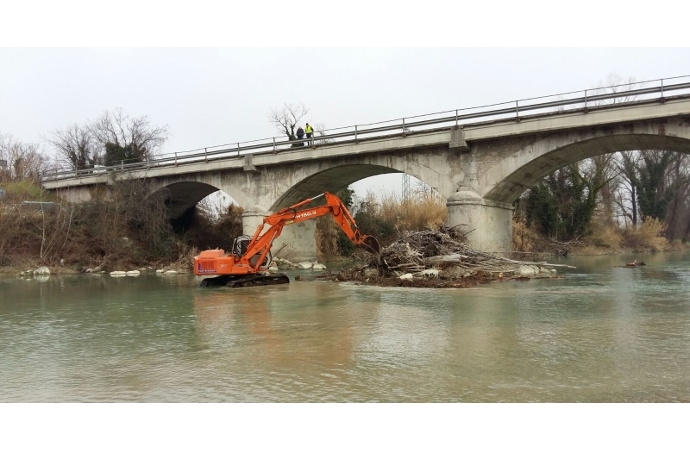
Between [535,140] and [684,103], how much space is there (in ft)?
16.4

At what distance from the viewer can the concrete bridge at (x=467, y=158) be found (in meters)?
18.8

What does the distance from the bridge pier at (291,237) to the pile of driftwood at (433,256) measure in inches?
471

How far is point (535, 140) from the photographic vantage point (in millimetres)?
20828

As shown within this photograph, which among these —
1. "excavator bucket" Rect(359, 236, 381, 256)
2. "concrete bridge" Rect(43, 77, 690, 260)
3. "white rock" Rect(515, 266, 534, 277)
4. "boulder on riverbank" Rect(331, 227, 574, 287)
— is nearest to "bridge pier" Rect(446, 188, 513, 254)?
"concrete bridge" Rect(43, 77, 690, 260)

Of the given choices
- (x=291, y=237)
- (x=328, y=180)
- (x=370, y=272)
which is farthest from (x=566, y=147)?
(x=291, y=237)

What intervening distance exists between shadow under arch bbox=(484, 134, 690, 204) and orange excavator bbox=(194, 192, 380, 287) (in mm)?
7268

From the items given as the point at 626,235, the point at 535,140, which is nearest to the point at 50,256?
the point at 535,140

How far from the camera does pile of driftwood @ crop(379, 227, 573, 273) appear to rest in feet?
57.6

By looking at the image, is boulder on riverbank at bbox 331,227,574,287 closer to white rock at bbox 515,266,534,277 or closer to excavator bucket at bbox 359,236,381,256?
white rock at bbox 515,266,534,277

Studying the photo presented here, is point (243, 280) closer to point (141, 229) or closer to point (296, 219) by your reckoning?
point (296, 219)

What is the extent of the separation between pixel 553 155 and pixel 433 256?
700 cm

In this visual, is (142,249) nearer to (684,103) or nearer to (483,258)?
(483,258)

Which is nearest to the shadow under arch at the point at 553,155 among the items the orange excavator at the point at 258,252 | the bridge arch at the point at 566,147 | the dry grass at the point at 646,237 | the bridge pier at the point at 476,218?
the bridge arch at the point at 566,147

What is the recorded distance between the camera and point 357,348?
7293 mm
